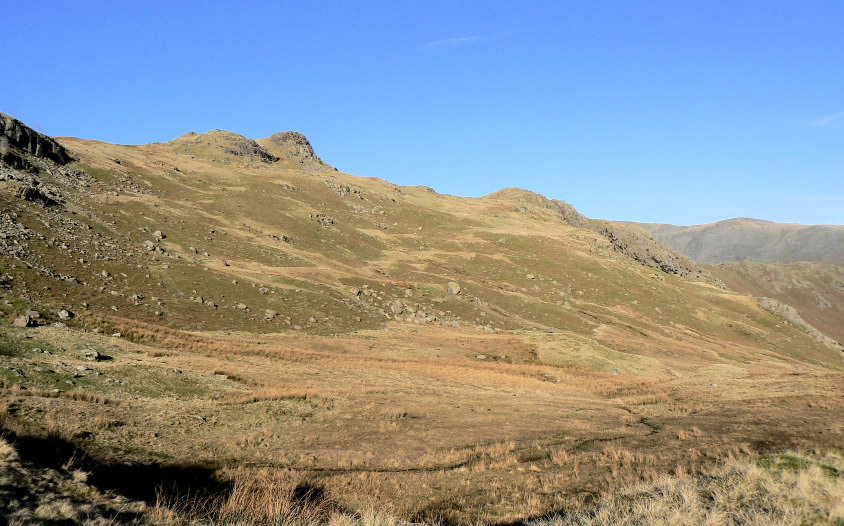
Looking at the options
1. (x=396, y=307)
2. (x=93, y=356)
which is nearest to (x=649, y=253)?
(x=396, y=307)

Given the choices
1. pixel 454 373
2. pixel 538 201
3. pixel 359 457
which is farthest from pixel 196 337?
pixel 538 201

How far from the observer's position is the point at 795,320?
97812mm

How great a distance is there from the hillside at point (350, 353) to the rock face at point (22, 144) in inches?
16.5

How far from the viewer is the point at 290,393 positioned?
24.9m

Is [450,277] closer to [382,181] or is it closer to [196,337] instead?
[196,337]

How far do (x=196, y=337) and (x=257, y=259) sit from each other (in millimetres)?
29582

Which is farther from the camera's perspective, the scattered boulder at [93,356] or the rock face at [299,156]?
the rock face at [299,156]

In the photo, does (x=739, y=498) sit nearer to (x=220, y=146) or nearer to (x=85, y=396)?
(x=85, y=396)

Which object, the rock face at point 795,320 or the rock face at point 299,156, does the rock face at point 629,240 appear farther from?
the rock face at point 299,156

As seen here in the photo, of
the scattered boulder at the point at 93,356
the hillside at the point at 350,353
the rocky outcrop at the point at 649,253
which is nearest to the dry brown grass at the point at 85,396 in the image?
the hillside at the point at 350,353

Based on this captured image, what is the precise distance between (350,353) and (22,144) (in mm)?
66263

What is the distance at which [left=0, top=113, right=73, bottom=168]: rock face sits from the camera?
60.8m

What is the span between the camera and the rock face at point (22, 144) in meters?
60.8

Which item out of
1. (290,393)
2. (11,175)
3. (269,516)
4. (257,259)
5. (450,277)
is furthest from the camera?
(450,277)
